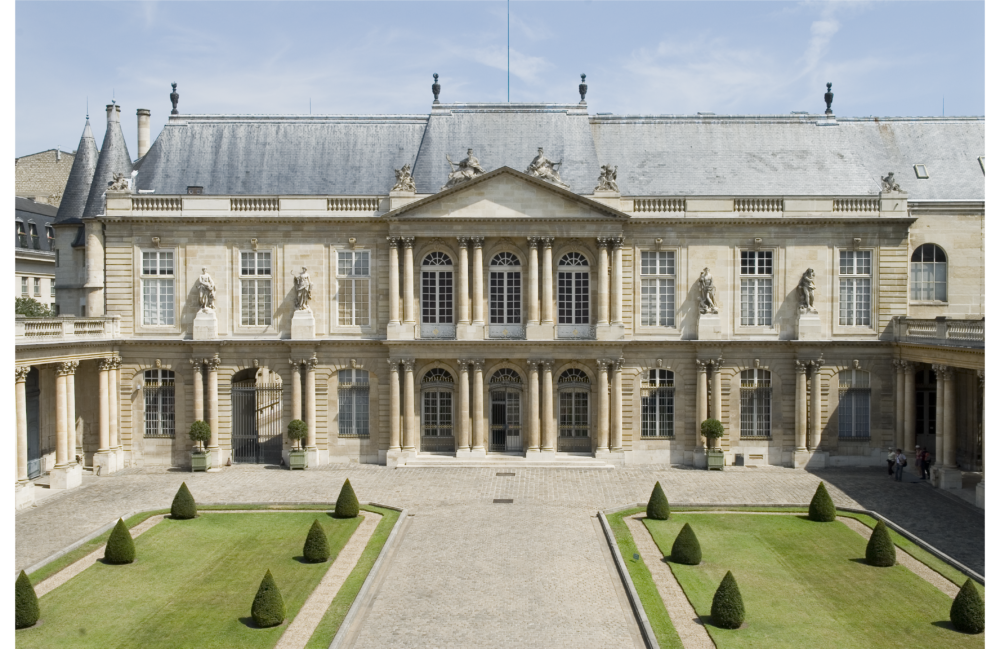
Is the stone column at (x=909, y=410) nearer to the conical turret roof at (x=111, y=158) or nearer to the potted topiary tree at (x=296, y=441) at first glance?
the potted topiary tree at (x=296, y=441)

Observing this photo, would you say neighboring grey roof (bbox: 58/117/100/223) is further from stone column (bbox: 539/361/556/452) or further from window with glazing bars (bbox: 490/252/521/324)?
stone column (bbox: 539/361/556/452)

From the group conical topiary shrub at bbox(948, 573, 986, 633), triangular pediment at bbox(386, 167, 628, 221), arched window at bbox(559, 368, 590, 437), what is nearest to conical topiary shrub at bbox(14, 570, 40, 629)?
conical topiary shrub at bbox(948, 573, 986, 633)

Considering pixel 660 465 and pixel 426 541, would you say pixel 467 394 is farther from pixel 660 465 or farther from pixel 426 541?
pixel 426 541

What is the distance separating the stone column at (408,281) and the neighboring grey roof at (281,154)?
13.3 feet

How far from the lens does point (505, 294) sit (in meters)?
37.6

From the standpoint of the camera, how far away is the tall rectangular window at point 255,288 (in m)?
37.5

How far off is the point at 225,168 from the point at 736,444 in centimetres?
2613

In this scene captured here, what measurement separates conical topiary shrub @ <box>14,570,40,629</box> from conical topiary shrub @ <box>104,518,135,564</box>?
4190 mm

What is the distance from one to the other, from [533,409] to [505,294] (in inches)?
201

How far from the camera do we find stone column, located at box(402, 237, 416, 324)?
121 ft

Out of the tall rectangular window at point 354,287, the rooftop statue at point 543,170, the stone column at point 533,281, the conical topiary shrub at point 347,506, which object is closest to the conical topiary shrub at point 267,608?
the conical topiary shrub at point 347,506

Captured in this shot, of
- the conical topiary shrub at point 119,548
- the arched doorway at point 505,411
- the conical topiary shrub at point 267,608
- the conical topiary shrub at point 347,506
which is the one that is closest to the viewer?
the conical topiary shrub at point 267,608

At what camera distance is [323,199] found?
37.2 meters

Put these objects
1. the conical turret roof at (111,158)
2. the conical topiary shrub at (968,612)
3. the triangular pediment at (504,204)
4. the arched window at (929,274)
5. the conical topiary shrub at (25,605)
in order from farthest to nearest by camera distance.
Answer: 1. the conical turret roof at (111,158)
2. the arched window at (929,274)
3. the triangular pediment at (504,204)
4. the conical topiary shrub at (25,605)
5. the conical topiary shrub at (968,612)
